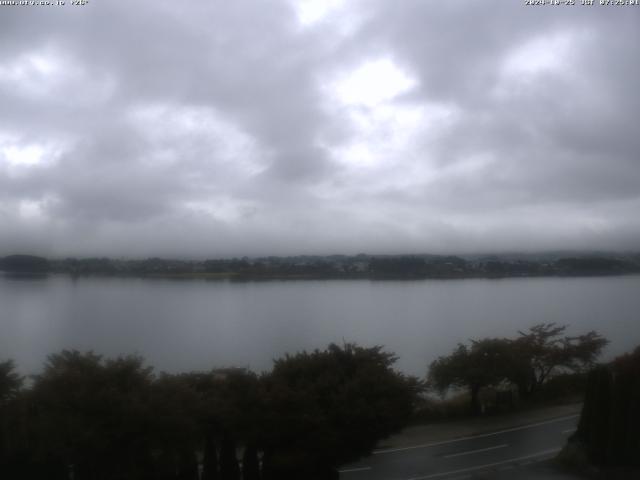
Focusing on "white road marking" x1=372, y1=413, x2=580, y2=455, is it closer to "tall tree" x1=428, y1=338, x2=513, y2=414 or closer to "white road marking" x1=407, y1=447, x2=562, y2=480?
"white road marking" x1=407, y1=447, x2=562, y2=480

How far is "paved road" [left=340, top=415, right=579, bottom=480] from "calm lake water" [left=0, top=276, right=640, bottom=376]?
19.4 feet

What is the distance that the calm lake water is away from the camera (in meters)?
21.9

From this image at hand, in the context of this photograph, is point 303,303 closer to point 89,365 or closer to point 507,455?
point 507,455

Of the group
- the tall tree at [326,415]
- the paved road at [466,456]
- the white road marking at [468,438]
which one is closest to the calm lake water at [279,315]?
the white road marking at [468,438]

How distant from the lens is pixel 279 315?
107 feet

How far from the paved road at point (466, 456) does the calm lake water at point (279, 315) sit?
5908mm

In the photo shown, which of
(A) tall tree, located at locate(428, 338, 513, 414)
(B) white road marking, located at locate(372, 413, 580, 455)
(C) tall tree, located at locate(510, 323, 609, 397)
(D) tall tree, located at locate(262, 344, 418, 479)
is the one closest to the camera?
(D) tall tree, located at locate(262, 344, 418, 479)

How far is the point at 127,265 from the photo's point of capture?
3177 centimetres

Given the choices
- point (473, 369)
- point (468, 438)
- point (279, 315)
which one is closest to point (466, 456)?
point (468, 438)

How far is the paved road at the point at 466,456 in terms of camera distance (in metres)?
13.6

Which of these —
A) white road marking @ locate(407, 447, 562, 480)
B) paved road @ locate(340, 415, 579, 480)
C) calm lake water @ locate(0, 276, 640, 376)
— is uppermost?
calm lake water @ locate(0, 276, 640, 376)

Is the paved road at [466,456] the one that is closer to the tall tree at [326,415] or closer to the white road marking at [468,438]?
the white road marking at [468,438]

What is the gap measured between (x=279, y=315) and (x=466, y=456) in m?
18.6

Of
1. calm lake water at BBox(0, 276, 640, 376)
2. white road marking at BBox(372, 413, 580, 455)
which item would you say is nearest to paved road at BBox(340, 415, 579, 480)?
white road marking at BBox(372, 413, 580, 455)
